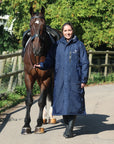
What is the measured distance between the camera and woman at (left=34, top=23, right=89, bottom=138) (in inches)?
290

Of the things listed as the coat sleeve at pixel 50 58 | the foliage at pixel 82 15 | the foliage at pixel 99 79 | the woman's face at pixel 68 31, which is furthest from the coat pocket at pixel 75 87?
the foliage at pixel 99 79

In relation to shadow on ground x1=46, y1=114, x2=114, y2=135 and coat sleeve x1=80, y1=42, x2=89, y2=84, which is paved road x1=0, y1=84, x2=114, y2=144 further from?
coat sleeve x1=80, y1=42, x2=89, y2=84

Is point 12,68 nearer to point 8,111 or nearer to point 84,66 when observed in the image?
point 8,111

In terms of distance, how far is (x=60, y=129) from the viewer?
8.43 m

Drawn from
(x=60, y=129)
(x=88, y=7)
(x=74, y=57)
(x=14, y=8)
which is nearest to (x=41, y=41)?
(x=74, y=57)

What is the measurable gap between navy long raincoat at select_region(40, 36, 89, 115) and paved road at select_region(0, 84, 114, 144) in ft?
1.68

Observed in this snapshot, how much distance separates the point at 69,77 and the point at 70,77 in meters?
0.02

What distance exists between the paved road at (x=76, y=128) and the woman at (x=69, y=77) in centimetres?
36

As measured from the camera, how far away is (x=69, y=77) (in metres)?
7.38

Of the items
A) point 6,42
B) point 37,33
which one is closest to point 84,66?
point 37,33

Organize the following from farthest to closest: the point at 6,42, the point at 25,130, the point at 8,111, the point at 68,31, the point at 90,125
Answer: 1. the point at 6,42
2. the point at 8,111
3. the point at 90,125
4. the point at 25,130
5. the point at 68,31

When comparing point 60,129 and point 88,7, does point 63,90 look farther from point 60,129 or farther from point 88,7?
point 88,7

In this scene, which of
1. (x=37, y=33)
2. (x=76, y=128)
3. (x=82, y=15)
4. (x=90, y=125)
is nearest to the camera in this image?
(x=37, y=33)

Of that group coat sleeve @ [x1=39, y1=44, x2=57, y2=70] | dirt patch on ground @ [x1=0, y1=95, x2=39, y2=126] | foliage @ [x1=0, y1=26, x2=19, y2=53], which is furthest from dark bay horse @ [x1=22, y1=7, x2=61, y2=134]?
foliage @ [x1=0, y1=26, x2=19, y2=53]
